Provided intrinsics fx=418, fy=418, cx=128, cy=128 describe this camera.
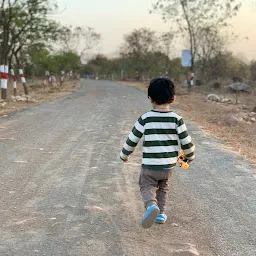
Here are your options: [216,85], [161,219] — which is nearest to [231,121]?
[161,219]

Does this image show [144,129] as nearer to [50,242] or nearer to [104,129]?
[50,242]

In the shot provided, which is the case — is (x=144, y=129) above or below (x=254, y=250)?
above

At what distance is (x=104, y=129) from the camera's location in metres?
9.41

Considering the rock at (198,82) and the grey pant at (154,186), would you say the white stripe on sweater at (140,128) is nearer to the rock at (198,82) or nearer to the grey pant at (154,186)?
the grey pant at (154,186)

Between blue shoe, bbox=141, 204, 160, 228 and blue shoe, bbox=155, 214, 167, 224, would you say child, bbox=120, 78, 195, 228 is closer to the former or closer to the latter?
A: blue shoe, bbox=155, 214, 167, 224

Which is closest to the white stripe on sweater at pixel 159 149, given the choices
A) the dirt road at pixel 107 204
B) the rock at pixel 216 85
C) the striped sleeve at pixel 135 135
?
the striped sleeve at pixel 135 135

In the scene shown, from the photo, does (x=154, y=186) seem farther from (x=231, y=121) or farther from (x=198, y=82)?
(x=198, y=82)

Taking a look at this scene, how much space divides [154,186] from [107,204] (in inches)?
27.1

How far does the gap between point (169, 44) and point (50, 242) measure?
43.6m

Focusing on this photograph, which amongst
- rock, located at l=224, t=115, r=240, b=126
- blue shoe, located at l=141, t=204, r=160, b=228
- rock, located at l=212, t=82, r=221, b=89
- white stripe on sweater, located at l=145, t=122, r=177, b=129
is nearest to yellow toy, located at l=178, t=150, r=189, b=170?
white stripe on sweater, located at l=145, t=122, r=177, b=129

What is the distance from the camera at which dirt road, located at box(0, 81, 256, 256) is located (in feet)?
11.2

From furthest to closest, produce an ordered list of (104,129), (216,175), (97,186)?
(104,129)
(216,175)
(97,186)

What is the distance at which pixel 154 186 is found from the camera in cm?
393

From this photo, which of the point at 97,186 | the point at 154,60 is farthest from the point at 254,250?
the point at 154,60
